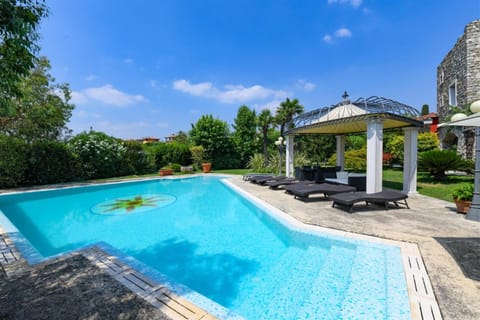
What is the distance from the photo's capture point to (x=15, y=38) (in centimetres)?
252

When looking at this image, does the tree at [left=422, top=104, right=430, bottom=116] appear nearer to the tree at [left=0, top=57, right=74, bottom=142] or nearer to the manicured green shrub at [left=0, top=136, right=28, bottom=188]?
the tree at [left=0, top=57, right=74, bottom=142]

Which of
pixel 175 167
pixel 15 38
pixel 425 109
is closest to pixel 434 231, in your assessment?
pixel 15 38

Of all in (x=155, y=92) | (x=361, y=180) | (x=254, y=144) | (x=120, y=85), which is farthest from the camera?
(x=254, y=144)

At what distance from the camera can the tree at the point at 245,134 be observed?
26000 mm

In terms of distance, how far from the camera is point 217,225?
673 cm

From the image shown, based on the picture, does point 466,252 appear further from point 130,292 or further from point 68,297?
point 68,297

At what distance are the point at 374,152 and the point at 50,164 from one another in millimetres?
18851

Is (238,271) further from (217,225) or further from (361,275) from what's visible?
(217,225)

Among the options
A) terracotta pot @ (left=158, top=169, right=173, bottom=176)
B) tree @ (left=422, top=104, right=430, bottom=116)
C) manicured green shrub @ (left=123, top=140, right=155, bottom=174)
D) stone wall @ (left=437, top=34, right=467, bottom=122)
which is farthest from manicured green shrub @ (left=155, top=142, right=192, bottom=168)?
tree @ (left=422, top=104, right=430, bottom=116)

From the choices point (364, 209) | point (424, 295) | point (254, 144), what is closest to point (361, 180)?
point (364, 209)

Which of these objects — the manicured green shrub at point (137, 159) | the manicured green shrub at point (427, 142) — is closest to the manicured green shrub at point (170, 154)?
the manicured green shrub at point (137, 159)

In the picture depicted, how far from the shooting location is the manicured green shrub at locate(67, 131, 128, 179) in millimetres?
16328

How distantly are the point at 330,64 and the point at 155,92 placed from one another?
50.4 feet

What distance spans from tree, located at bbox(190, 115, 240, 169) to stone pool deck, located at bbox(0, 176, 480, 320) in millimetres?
19716
